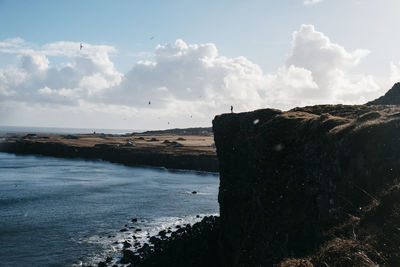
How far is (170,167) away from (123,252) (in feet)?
322

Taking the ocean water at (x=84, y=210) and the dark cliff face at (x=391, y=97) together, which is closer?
the ocean water at (x=84, y=210)

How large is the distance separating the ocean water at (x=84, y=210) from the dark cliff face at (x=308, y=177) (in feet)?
64.0

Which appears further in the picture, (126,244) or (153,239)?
(153,239)

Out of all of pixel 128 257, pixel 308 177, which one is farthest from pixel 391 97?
pixel 128 257

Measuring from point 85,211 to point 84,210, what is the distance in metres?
0.73

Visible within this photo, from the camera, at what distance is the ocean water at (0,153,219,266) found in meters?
43.3

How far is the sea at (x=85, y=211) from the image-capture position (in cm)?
4322

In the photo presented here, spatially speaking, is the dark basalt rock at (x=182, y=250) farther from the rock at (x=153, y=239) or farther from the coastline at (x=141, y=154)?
the coastline at (x=141, y=154)

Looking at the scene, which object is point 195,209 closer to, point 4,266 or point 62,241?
point 62,241

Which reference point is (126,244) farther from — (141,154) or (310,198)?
(141,154)

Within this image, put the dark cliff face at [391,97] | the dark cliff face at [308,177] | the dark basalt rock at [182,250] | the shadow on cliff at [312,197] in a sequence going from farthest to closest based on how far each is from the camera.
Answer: the dark cliff face at [391,97]
the dark basalt rock at [182,250]
the dark cliff face at [308,177]
the shadow on cliff at [312,197]

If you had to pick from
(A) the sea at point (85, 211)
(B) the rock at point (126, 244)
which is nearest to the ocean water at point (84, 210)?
(A) the sea at point (85, 211)

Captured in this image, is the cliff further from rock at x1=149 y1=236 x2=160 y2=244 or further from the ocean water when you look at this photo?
the ocean water

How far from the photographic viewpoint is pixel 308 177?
26625mm
